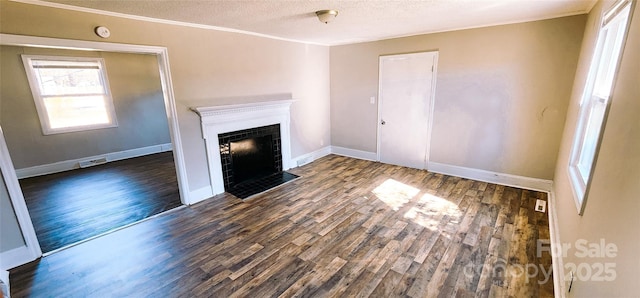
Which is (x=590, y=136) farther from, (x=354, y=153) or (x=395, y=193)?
(x=354, y=153)

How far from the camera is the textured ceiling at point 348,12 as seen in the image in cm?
231

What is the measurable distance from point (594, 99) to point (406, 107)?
2.50m

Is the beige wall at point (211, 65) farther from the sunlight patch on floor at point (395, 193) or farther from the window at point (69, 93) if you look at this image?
the window at point (69, 93)

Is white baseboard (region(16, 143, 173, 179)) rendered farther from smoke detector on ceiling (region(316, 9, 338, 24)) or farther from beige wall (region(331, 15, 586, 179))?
beige wall (region(331, 15, 586, 179))

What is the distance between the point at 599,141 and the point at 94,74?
7.02m

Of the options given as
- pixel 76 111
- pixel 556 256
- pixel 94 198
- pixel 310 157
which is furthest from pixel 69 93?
pixel 556 256

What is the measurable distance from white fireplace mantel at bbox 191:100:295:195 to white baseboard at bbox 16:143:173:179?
2.16 metres

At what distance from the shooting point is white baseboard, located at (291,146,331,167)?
4848 millimetres

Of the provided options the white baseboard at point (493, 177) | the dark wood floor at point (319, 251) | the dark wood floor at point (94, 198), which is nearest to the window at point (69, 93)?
the dark wood floor at point (94, 198)

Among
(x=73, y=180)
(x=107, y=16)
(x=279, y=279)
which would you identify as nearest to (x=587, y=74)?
(x=279, y=279)

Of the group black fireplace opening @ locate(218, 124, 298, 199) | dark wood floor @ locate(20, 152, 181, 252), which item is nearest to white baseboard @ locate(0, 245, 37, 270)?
dark wood floor @ locate(20, 152, 181, 252)

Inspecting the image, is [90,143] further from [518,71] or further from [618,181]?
[518,71]

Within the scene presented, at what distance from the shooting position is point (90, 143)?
16.6ft

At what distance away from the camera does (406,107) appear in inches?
175
